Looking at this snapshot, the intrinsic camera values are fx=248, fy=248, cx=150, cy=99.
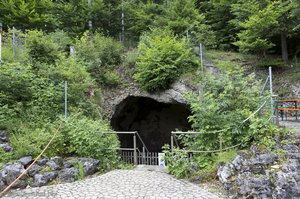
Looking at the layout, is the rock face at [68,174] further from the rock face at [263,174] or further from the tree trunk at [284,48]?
the tree trunk at [284,48]

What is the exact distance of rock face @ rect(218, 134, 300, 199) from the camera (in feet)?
14.2

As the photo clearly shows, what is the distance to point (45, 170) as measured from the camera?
5953mm

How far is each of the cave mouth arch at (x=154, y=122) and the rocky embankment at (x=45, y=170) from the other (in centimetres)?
787

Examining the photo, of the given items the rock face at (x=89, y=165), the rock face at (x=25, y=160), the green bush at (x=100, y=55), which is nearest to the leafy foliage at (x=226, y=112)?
the rock face at (x=89, y=165)

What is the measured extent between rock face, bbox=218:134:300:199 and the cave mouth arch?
935 centimetres

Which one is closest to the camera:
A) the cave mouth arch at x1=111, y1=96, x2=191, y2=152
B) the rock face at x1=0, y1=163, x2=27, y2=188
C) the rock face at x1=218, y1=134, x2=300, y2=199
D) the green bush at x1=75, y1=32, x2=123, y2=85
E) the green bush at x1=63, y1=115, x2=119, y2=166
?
the rock face at x1=218, y1=134, x2=300, y2=199

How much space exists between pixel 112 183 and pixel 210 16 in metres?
13.8

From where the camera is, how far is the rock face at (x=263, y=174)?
4.33 meters

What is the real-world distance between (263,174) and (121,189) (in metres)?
2.80

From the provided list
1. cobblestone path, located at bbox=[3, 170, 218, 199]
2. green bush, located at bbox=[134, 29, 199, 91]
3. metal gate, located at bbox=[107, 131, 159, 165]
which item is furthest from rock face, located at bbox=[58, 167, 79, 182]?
green bush, located at bbox=[134, 29, 199, 91]

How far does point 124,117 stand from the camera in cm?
1408

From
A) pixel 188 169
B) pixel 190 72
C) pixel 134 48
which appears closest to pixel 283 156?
pixel 188 169

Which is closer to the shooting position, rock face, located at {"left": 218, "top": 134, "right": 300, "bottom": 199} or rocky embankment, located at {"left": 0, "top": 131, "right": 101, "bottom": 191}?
rock face, located at {"left": 218, "top": 134, "right": 300, "bottom": 199}

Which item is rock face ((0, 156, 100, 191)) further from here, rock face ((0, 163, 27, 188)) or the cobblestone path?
the cobblestone path
